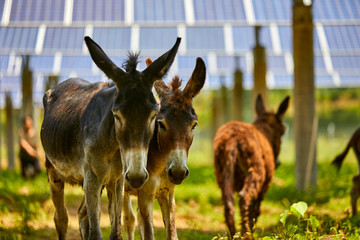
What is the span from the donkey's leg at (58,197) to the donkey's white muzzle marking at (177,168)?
7.05 feet

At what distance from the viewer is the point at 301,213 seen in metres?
5.14

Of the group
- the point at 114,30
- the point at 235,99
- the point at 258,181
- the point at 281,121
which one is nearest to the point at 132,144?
the point at 258,181

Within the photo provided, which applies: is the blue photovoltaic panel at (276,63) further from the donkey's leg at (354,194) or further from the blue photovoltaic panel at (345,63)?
the donkey's leg at (354,194)

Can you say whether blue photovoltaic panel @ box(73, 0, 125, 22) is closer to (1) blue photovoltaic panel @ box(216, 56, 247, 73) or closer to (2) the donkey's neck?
(2) the donkey's neck

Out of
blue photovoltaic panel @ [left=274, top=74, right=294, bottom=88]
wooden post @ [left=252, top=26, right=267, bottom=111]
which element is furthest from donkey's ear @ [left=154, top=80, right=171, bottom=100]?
blue photovoltaic panel @ [left=274, top=74, right=294, bottom=88]

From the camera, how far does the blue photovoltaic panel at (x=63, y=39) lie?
19.7m

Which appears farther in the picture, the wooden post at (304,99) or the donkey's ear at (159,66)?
the wooden post at (304,99)

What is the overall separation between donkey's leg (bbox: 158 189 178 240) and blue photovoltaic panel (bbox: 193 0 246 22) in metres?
9.84

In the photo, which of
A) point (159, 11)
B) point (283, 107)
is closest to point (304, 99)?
point (283, 107)

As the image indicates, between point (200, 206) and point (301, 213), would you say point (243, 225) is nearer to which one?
point (301, 213)

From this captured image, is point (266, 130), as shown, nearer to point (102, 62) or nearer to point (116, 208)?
point (116, 208)

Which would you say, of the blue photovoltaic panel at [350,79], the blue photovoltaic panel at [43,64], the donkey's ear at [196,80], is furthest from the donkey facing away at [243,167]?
the blue photovoltaic panel at [350,79]

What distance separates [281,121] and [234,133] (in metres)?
2.02

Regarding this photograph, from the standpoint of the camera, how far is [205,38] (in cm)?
2223
